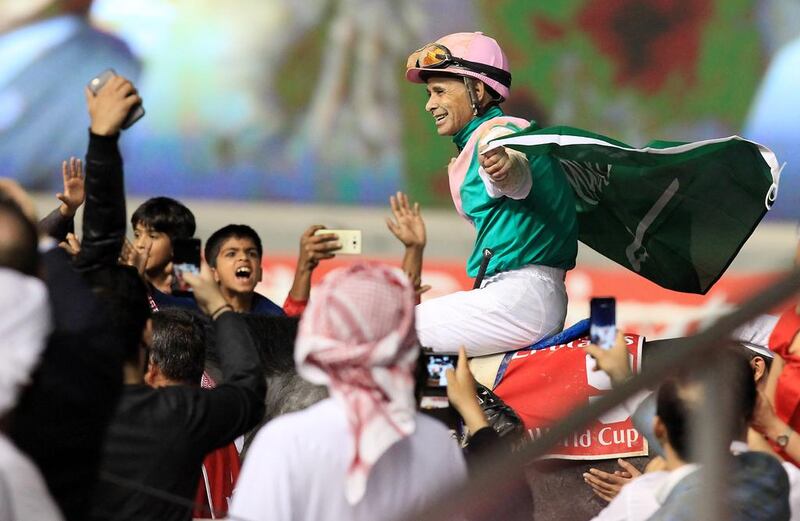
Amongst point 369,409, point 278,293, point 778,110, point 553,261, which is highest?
point 778,110

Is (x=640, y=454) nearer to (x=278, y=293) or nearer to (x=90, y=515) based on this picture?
(x=90, y=515)

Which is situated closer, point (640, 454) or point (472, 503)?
point (472, 503)

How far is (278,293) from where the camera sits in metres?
8.07

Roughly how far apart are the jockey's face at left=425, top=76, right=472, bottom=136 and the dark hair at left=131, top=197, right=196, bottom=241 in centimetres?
118

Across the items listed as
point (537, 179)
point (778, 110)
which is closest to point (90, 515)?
point (537, 179)

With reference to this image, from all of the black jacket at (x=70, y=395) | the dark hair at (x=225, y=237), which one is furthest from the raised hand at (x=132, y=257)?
the black jacket at (x=70, y=395)

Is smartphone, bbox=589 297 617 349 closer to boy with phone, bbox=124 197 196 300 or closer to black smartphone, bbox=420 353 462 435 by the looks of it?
black smartphone, bbox=420 353 462 435

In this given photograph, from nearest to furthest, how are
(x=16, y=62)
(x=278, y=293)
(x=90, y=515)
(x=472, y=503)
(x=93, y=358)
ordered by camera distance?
(x=472, y=503)
(x=93, y=358)
(x=90, y=515)
(x=278, y=293)
(x=16, y=62)

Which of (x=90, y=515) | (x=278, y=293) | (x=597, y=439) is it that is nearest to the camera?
(x=90, y=515)

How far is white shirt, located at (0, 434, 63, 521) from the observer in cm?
216

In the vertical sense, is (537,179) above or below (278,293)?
below

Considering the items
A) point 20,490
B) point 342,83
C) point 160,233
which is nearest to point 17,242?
point 20,490

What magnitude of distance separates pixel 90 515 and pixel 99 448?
0.22 m

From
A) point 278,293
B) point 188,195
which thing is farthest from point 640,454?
point 188,195
